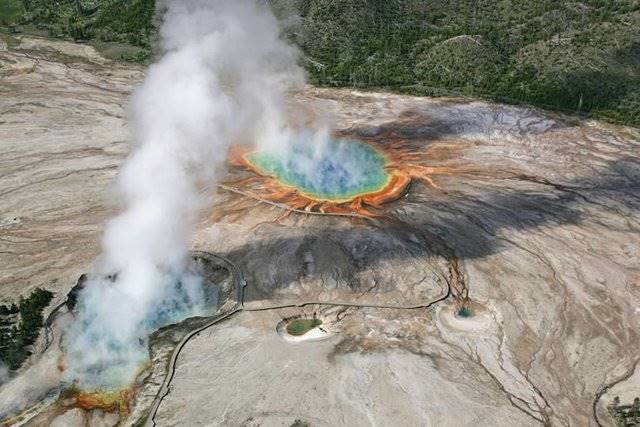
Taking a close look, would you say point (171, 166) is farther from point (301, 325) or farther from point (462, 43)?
point (462, 43)

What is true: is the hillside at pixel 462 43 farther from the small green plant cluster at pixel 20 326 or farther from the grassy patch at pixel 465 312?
the small green plant cluster at pixel 20 326

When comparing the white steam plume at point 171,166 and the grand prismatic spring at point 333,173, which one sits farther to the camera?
the grand prismatic spring at point 333,173

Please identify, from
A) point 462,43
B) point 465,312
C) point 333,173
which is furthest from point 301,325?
point 462,43

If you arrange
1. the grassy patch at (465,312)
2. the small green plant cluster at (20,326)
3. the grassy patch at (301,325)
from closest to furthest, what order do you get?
the small green plant cluster at (20,326), the grassy patch at (301,325), the grassy patch at (465,312)

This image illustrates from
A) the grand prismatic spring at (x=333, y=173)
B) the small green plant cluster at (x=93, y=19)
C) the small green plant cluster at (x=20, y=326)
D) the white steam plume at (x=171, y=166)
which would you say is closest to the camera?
the small green plant cluster at (x=20, y=326)

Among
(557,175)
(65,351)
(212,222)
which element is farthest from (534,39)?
(65,351)

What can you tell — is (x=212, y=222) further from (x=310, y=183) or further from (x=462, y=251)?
(x=462, y=251)

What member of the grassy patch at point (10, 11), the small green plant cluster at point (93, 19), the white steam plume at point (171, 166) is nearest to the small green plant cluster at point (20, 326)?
the white steam plume at point (171, 166)

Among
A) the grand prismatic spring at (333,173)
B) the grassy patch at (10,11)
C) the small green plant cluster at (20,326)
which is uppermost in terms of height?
the grassy patch at (10,11)
